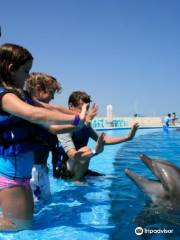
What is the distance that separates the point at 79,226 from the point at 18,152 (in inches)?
41.8

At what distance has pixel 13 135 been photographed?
3.27 m

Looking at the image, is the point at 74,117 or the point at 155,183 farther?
the point at 155,183

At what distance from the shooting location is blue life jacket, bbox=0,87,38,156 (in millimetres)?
3252

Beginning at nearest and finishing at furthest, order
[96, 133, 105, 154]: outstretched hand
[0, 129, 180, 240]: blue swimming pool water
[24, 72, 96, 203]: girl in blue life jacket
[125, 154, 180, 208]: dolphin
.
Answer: [0, 129, 180, 240]: blue swimming pool water < [125, 154, 180, 208]: dolphin < [24, 72, 96, 203]: girl in blue life jacket < [96, 133, 105, 154]: outstretched hand

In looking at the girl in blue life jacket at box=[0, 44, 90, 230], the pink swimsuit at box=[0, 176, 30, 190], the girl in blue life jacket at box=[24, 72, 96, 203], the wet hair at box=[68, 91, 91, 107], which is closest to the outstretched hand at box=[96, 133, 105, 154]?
the girl in blue life jacket at box=[24, 72, 96, 203]

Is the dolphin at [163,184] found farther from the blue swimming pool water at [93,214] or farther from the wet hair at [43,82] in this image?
the wet hair at [43,82]

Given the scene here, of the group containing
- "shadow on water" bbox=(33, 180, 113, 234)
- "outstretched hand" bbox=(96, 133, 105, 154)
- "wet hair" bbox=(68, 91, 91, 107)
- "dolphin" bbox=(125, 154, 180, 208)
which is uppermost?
"wet hair" bbox=(68, 91, 91, 107)

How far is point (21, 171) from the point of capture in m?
3.35

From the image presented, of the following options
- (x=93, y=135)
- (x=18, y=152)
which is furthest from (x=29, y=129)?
(x=93, y=135)

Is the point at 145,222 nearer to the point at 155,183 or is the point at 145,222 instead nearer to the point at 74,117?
the point at 155,183

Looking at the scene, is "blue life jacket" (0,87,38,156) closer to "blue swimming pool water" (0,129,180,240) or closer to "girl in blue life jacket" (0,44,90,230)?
"girl in blue life jacket" (0,44,90,230)

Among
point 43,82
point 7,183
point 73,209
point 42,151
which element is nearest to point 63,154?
point 42,151

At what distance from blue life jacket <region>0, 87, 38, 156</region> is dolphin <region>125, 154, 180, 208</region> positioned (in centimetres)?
172

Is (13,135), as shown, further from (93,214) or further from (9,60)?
(93,214)
